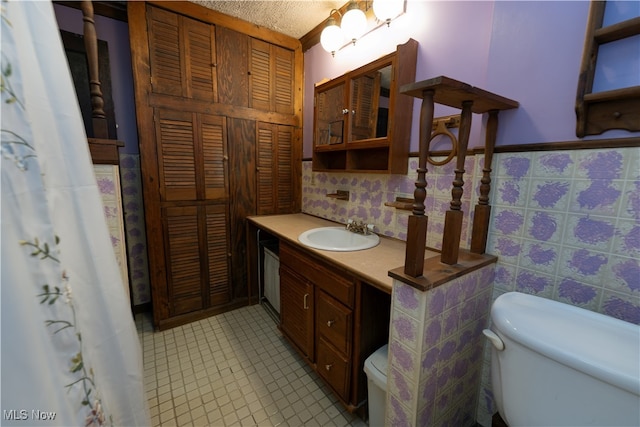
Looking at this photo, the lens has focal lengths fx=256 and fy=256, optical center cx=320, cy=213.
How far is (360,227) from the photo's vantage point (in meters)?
1.67

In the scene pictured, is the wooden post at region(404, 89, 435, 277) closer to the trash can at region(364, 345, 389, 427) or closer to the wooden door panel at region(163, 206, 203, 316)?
the trash can at region(364, 345, 389, 427)

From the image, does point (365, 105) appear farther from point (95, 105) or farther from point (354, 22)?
point (95, 105)

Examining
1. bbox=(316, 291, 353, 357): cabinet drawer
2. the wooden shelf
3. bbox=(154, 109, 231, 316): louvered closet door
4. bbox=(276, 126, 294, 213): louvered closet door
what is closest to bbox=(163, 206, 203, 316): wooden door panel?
bbox=(154, 109, 231, 316): louvered closet door

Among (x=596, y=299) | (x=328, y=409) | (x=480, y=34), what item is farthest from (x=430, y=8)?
(x=328, y=409)

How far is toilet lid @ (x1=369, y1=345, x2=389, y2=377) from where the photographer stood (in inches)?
42.9

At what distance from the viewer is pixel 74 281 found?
0.59m

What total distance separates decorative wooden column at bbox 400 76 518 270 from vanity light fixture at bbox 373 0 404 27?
74cm

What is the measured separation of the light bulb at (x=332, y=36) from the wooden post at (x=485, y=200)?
1.13m

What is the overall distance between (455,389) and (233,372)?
4.00ft

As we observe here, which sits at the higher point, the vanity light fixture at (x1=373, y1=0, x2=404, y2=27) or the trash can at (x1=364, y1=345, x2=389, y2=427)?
the vanity light fixture at (x1=373, y1=0, x2=404, y2=27)

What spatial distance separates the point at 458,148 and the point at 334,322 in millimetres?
947

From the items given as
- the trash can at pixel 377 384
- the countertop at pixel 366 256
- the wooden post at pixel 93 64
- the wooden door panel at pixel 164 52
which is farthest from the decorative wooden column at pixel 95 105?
the trash can at pixel 377 384

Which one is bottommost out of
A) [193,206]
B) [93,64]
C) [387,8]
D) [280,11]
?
[193,206]

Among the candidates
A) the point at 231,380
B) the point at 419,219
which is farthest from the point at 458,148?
the point at 231,380
